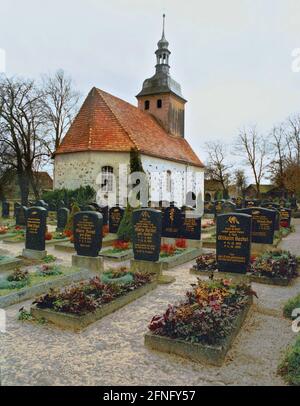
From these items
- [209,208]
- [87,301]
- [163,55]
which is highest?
[163,55]

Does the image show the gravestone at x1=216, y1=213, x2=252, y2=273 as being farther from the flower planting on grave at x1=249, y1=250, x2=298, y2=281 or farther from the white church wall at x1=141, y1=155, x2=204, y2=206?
the white church wall at x1=141, y1=155, x2=204, y2=206

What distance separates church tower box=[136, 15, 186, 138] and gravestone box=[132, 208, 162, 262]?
25.9 metres

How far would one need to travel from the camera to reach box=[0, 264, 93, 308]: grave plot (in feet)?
21.4

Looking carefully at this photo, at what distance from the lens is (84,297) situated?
582 centimetres

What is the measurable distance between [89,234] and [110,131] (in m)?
16.5

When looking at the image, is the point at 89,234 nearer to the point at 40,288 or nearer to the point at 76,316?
the point at 40,288

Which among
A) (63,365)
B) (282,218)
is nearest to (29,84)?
(282,218)

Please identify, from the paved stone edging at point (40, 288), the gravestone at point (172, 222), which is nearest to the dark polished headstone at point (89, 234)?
the paved stone edging at point (40, 288)

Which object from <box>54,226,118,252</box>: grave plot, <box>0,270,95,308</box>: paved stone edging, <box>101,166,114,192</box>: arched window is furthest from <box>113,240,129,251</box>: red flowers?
<box>101,166,114,192</box>: arched window

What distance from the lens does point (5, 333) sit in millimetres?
5113

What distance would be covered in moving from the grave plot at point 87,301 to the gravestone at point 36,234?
4125 mm

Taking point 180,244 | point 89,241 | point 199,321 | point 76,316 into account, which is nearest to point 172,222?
point 180,244

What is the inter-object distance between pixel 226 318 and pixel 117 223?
10275 millimetres
